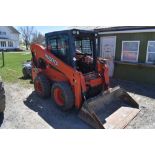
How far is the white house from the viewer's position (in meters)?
40.5

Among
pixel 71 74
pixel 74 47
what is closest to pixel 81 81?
pixel 71 74

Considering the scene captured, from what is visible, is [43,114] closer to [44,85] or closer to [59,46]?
[44,85]

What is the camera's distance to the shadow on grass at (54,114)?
13.3ft

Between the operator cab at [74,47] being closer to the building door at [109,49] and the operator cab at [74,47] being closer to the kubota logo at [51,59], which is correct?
the kubota logo at [51,59]

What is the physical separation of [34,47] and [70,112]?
8.81 feet

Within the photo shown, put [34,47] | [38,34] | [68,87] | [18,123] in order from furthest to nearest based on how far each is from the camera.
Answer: [38,34]
[34,47]
[68,87]
[18,123]

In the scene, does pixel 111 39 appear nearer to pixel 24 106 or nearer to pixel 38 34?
pixel 24 106

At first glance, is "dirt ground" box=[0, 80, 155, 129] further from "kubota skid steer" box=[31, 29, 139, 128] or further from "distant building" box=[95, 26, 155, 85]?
"distant building" box=[95, 26, 155, 85]

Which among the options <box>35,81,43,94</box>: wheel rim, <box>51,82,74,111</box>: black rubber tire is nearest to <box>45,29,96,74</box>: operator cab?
<box>51,82,74,111</box>: black rubber tire

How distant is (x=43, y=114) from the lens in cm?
459

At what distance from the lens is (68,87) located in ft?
14.9

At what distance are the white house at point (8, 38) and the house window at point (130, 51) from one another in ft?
123

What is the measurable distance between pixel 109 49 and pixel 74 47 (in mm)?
5296

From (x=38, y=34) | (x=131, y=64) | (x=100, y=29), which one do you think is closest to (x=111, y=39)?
(x=100, y=29)
